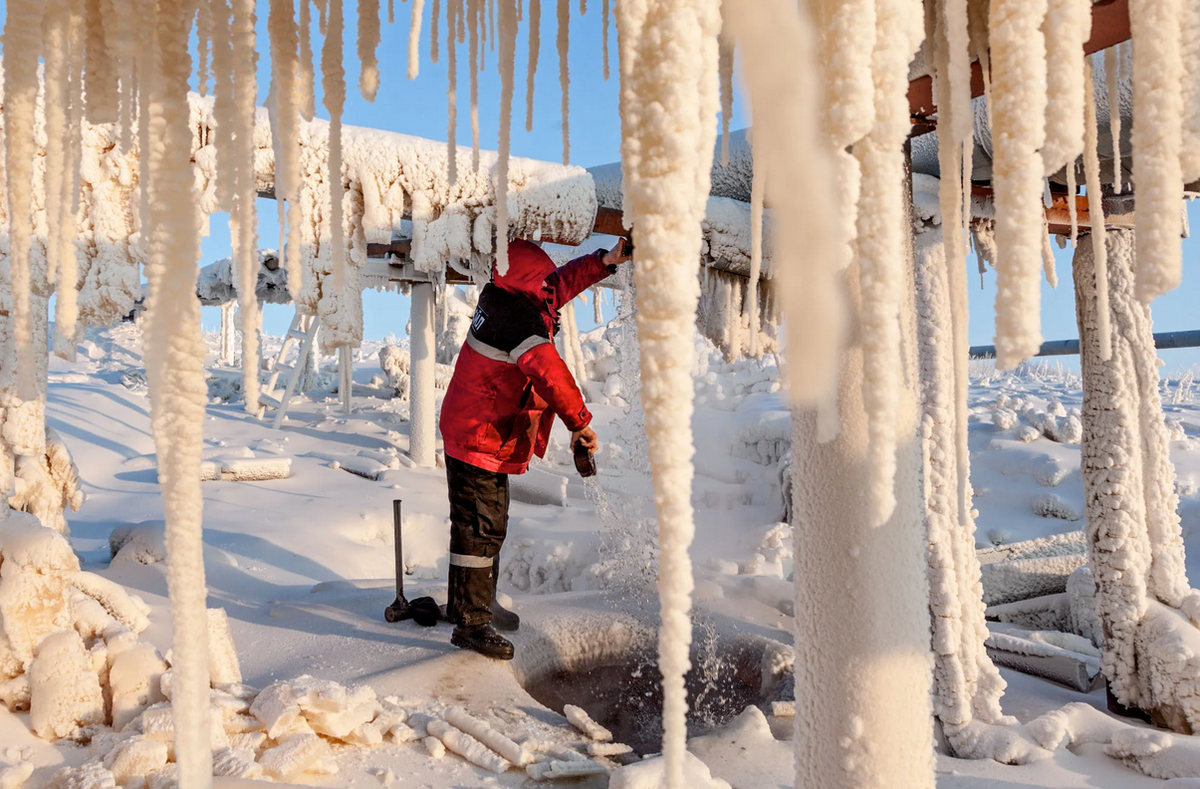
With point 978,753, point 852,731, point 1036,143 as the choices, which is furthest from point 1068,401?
point 1036,143

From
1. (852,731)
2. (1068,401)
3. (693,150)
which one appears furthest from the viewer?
(1068,401)

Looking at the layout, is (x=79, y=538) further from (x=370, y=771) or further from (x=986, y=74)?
(x=986, y=74)

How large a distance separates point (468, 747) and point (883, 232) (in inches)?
77.6

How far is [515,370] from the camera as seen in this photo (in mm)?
2770

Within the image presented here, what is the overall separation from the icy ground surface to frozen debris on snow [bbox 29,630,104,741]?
0.06 m

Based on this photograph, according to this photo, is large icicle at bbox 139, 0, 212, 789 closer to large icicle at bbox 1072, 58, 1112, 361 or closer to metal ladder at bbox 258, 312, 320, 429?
large icicle at bbox 1072, 58, 1112, 361

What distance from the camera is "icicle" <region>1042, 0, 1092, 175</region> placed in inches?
23.6

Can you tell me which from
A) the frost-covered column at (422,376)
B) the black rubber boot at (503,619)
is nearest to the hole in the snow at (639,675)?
the black rubber boot at (503,619)

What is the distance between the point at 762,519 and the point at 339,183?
695cm

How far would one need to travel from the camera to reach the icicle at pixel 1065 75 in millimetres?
600

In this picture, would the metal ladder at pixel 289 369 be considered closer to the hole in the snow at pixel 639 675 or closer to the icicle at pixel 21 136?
the hole in the snow at pixel 639 675

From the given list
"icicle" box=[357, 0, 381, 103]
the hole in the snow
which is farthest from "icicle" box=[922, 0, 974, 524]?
the hole in the snow

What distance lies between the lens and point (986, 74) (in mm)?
913

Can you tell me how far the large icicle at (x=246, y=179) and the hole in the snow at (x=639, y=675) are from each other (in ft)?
8.05
